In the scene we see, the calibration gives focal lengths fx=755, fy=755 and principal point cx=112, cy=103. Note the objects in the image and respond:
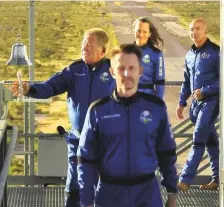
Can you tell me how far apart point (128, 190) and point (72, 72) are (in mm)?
1497

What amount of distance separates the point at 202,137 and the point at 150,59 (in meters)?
0.77

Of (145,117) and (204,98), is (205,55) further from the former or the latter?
(145,117)

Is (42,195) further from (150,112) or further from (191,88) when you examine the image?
(150,112)

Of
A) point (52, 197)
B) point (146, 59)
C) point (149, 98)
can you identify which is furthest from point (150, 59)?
point (149, 98)

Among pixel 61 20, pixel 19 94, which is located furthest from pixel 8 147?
pixel 61 20

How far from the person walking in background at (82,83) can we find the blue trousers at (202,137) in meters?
1.36

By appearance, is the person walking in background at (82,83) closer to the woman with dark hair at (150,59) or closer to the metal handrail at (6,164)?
the metal handrail at (6,164)

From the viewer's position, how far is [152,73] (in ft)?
19.9

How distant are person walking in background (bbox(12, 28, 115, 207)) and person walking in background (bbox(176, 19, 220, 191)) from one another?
1304mm

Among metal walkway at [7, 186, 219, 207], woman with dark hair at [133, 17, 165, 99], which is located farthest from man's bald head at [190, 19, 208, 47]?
metal walkway at [7, 186, 219, 207]

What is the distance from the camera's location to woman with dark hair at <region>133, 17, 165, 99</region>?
598 centimetres

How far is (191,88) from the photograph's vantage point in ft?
20.3

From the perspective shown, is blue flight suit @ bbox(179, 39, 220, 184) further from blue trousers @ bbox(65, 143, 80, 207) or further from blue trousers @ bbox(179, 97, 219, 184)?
blue trousers @ bbox(65, 143, 80, 207)

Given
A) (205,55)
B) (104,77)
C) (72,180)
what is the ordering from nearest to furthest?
(104,77) < (72,180) < (205,55)
